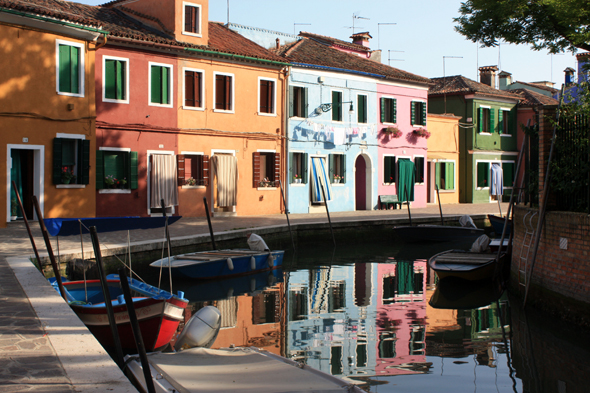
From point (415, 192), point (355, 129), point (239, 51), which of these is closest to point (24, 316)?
point (239, 51)

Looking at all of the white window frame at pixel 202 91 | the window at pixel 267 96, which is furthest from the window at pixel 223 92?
the window at pixel 267 96

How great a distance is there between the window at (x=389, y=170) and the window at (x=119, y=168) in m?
12.6

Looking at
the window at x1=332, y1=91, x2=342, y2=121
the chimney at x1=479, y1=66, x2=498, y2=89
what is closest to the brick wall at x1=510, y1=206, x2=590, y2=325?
the window at x1=332, y1=91, x2=342, y2=121

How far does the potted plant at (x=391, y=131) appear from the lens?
2878 cm

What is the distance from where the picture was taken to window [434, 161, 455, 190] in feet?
107

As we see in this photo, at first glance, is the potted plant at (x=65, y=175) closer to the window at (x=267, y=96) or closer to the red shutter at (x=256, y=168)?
the red shutter at (x=256, y=168)

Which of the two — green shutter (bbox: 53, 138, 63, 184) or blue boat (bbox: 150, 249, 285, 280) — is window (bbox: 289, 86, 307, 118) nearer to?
green shutter (bbox: 53, 138, 63, 184)

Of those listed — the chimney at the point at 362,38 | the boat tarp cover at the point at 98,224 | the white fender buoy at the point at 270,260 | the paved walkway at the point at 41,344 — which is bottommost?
the white fender buoy at the point at 270,260

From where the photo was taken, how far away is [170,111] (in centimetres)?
2177

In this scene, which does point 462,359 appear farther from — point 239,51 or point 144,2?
point 144,2

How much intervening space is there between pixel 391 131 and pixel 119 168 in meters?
13.2

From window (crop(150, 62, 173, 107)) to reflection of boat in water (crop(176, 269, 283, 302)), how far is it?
8616mm

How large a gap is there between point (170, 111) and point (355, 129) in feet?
30.0

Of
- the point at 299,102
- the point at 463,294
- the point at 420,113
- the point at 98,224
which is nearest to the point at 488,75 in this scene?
the point at 420,113
